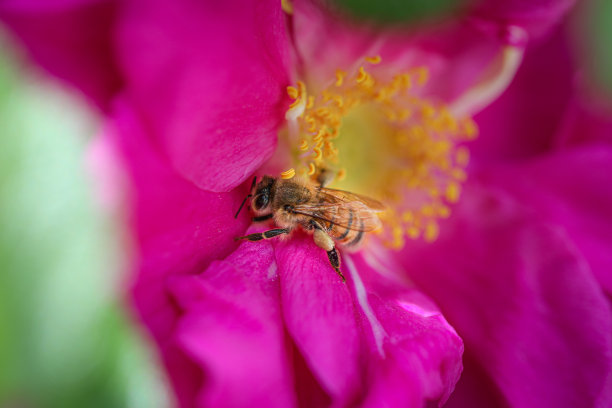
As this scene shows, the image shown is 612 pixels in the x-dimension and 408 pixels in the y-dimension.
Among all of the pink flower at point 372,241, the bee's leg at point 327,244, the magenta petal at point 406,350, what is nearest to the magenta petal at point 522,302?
→ the pink flower at point 372,241

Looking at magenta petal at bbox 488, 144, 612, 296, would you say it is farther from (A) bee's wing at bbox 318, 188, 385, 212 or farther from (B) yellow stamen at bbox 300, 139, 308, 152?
(B) yellow stamen at bbox 300, 139, 308, 152

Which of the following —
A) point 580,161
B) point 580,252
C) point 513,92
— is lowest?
point 580,252

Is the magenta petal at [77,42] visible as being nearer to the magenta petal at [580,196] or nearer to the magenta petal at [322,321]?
the magenta petal at [322,321]

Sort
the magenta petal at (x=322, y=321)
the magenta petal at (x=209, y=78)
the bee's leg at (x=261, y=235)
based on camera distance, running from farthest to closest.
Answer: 1. the bee's leg at (x=261, y=235)
2. the magenta petal at (x=322, y=321)
3. the magenta petal at (x=209, y=78)

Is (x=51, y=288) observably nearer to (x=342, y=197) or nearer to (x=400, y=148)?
(x=342, y=197)

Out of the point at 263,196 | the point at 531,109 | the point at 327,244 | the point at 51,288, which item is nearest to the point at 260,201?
the point at 263,196

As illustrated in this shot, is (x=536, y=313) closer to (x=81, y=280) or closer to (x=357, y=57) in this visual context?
(x=357, y=57)

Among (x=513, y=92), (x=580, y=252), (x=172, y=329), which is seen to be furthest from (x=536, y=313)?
(x=172, y=329)
